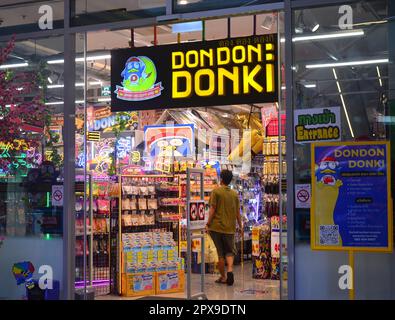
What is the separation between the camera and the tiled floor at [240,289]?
8250 millimetres

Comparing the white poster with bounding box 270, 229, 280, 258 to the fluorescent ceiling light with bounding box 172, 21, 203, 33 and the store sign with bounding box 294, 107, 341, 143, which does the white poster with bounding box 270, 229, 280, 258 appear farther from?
the fluorescent ceiling light with bounding box 172, 21, 203, 33

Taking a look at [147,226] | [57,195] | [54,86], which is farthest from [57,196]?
[147,226]

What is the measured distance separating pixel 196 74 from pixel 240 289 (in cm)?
382

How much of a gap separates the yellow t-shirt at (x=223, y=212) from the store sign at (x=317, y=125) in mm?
3756

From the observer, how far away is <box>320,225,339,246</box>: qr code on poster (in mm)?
5066

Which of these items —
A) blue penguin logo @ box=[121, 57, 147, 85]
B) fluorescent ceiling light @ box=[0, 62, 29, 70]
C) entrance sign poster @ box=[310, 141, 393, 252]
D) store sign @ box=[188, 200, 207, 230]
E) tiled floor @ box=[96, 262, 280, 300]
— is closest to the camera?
entrance sign poster @ box=[310, 141, 393, 252]

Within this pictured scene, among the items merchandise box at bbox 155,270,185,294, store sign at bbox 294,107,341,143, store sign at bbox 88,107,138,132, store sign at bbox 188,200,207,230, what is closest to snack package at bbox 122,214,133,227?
merchandise box at bbox 155,270,185,294

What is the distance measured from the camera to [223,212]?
29.9ft

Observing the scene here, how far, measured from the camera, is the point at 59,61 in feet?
21.1

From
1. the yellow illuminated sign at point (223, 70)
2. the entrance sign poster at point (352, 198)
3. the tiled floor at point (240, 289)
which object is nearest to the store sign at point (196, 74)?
the yellow illuminated sign at point (223, 70)

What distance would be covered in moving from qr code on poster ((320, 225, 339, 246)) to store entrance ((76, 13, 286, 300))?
55 cm

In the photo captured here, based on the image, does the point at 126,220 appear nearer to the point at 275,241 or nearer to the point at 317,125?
the point at 275,241

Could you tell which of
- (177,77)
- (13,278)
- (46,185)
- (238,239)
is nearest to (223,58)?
(177,77)

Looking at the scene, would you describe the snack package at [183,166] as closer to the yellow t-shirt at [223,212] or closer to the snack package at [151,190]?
the snack package at [151,190]
